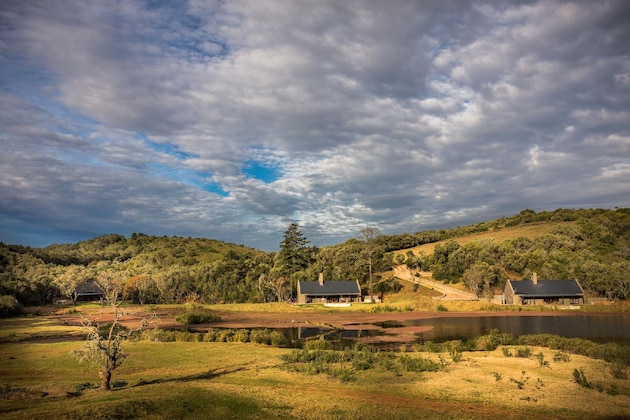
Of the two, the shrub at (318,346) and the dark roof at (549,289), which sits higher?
the dark roof at (549,289)

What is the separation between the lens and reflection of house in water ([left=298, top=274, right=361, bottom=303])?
85.3 meters

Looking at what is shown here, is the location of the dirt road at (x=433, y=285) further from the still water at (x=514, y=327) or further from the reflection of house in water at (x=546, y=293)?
the still water at (x=514, y=327)

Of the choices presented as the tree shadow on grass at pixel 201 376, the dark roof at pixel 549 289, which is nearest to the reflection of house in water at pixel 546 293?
the dark roof at pixel 549 289

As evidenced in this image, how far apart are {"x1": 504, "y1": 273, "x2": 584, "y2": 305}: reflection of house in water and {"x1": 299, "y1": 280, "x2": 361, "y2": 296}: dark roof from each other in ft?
98.8

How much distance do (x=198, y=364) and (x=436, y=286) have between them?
7372 centimetres

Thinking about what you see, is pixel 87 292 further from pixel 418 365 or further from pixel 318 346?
pixel 418 365

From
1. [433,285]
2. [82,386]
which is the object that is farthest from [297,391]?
[433,285]

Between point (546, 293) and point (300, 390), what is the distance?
69.3m

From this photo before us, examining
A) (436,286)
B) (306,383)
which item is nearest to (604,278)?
(436,286)

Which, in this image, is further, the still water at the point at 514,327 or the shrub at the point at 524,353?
the still water at the point at 514,327

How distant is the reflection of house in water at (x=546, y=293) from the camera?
2869 inches

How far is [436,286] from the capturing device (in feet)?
Result: 296

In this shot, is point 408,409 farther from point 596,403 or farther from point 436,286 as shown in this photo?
point 436,286

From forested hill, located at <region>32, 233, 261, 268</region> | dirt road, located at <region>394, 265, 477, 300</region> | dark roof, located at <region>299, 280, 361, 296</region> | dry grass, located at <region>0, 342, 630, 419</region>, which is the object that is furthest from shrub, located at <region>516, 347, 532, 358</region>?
forested hill, located at <region>32, 233, 261, 268</region>
